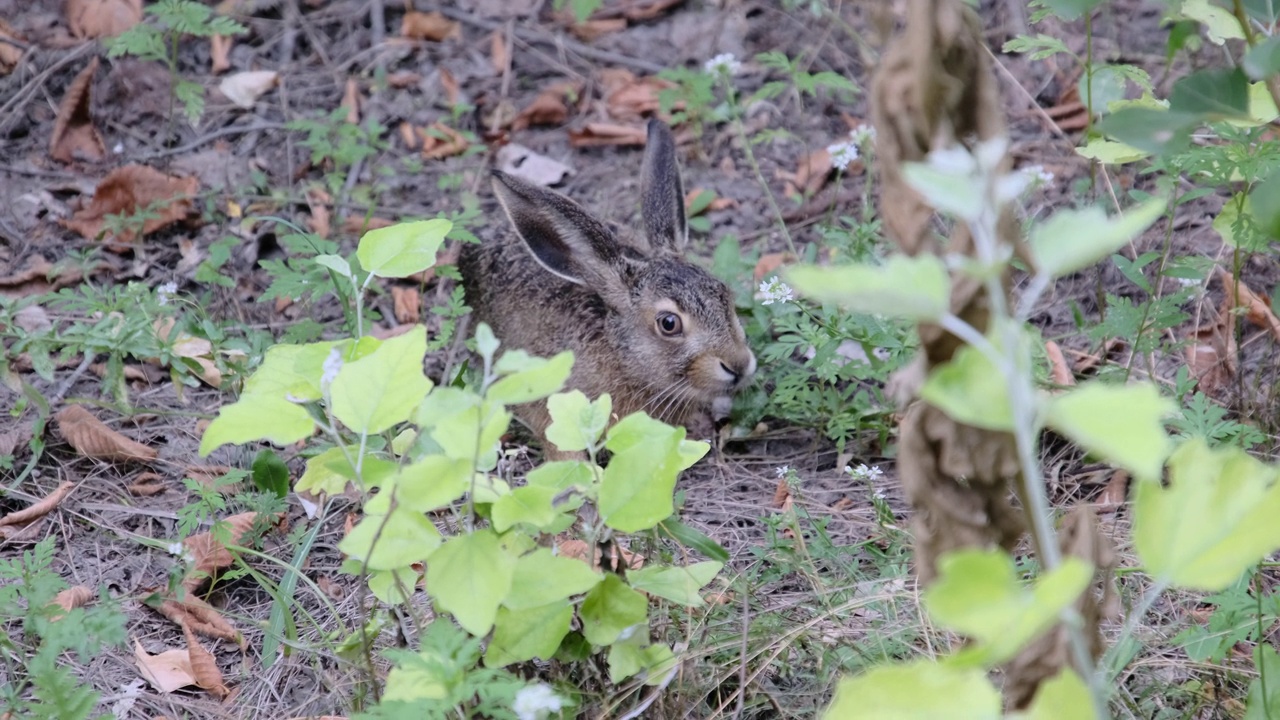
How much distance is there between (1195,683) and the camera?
2.70 meters

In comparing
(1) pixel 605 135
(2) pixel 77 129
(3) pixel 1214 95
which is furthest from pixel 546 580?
(2) pixel 77 129

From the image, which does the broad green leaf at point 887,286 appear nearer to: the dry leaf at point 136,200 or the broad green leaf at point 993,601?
the broad green leaf at point 993,601

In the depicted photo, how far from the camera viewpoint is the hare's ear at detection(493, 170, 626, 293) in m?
4.62

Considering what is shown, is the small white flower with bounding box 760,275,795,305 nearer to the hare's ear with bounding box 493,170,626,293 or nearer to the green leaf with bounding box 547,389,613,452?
the hare's ear with bounding box 493,170,626,293

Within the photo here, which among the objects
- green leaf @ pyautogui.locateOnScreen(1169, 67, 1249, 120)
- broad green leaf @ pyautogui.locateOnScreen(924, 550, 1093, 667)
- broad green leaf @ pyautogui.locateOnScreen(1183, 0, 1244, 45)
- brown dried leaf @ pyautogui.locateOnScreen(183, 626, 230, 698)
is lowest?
brown dried leaf @ pyautogui.locateOnScreen(183, 626, 230, 698)

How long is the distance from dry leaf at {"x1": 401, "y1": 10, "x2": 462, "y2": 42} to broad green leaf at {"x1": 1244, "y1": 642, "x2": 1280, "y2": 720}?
17.8 ft

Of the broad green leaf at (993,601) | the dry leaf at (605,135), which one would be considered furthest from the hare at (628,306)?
the broad green leaf at (993,601)

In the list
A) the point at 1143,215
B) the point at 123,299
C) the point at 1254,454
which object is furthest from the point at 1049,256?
the point at 123,299

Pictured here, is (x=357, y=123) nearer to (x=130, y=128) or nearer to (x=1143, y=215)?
(x=130, y=128)

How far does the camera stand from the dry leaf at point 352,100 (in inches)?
247

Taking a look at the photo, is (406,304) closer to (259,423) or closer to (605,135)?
(605,135)

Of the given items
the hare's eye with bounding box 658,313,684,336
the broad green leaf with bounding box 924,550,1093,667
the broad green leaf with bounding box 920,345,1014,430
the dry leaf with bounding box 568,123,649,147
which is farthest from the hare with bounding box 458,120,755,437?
the broad green leaf with bounding box 924,550,1093,667

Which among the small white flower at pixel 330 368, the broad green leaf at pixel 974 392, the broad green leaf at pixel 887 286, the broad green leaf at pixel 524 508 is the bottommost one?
the broad green leaf at pixel 524 508

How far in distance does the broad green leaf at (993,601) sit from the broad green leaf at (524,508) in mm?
1000
